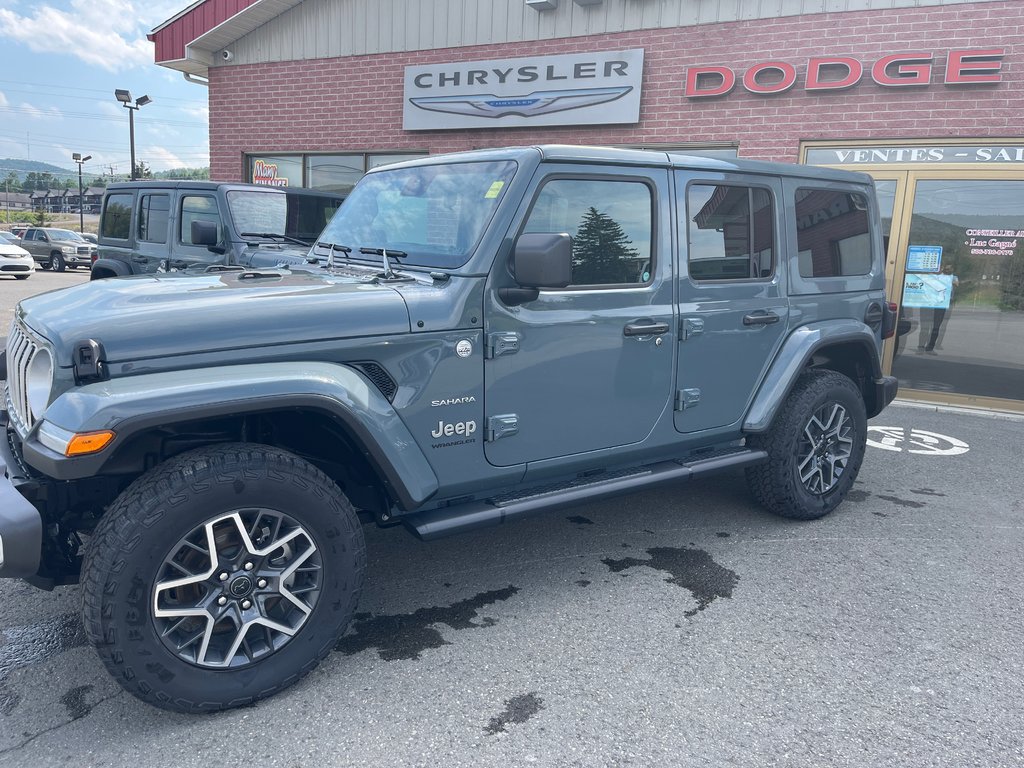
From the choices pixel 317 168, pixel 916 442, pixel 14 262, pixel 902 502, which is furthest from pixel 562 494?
pixel 14 262

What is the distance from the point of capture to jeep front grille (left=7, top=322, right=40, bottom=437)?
2750 millimetres

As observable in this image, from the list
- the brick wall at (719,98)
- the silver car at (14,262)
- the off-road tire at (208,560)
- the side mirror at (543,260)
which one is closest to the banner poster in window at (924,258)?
the brick wall at (719,98)

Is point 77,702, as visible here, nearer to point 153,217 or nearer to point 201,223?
point 201,223

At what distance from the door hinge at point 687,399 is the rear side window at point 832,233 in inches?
42.1

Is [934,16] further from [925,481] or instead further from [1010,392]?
[925,481]

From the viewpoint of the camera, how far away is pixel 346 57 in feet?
35.8

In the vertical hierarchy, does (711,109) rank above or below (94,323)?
above

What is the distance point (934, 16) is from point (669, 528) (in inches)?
249

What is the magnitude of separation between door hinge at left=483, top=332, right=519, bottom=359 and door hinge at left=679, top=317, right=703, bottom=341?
97 centimetres

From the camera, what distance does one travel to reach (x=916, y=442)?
662 cm

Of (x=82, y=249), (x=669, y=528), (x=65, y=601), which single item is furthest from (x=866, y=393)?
(x=82, y=249)

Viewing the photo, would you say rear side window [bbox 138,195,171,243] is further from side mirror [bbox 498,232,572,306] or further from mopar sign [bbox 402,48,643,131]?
side mirror [bbox 498,232,572,306]

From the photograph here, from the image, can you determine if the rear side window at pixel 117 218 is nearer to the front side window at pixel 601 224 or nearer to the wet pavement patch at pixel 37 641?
the wet pavement patch at pixel 37 641

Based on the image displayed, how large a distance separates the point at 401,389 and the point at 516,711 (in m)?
1.21
